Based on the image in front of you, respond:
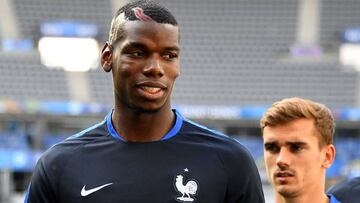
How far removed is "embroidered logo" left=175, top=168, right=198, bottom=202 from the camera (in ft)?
5.88

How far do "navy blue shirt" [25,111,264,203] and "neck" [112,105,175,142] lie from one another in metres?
0.02

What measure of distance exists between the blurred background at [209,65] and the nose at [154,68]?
16.0m

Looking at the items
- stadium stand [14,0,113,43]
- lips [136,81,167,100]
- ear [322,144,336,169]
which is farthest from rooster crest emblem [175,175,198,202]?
stadium stand [14,0,113,43]

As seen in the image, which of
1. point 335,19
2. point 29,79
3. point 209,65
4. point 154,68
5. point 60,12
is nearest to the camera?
point 154,68

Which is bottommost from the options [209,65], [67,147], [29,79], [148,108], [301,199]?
[29,79]

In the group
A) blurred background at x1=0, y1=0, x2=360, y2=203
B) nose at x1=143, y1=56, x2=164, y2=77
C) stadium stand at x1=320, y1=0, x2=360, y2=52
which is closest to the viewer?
nose at x1=143, y1=56, x2=164, y2=77

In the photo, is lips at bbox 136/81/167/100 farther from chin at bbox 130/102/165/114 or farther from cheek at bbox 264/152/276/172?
cheek at bbox 264/152/276/172

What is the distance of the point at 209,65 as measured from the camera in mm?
19797

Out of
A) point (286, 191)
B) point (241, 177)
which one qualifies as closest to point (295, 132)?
point (286, 191)

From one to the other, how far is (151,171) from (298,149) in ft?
2.15

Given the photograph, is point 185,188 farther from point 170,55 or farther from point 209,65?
point 209,65

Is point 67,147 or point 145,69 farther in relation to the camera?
point 67,147

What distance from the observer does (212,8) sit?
20.8 meters

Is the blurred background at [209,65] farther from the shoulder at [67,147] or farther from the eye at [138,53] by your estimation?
the eye at [138,53]
